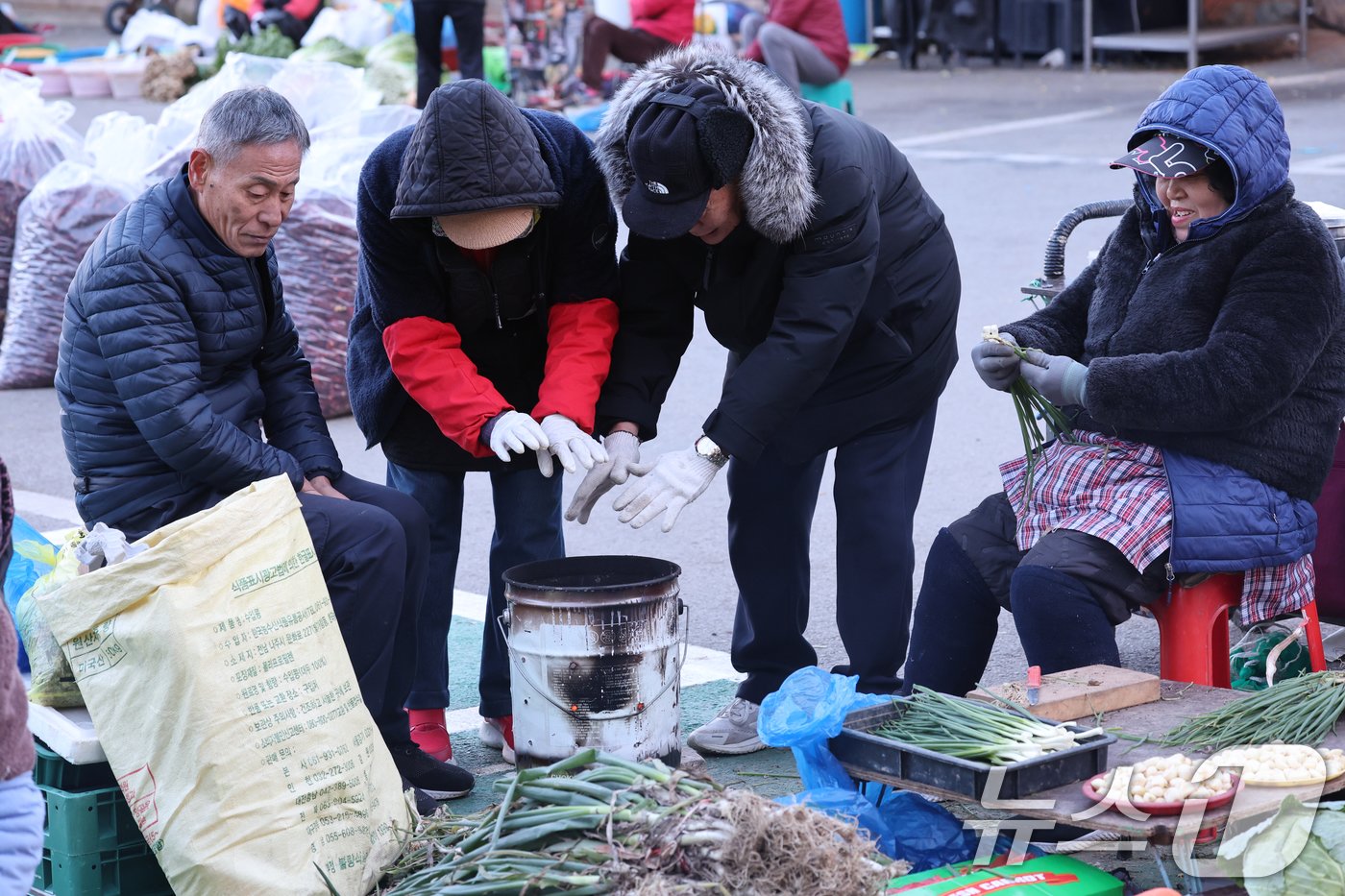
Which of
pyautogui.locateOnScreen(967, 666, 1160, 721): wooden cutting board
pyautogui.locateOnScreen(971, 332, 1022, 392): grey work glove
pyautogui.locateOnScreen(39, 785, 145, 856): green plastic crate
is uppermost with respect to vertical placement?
pyautogui.locateOnScreen(971, 332, 1022, 392): grey work glove

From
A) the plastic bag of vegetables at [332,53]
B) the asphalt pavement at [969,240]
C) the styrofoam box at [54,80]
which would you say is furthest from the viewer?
the styrofoam box at [54,80]

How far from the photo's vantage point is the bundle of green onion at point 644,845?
2.42 meters

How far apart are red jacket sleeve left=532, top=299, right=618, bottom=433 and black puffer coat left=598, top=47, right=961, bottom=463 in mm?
81

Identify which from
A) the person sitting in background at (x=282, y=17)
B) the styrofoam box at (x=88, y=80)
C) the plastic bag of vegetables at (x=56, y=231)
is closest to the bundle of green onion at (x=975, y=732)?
the plastic bag of vegetables at (x=56, y=231)

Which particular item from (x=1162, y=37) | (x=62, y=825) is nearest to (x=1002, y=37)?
(x=1162, y=37)

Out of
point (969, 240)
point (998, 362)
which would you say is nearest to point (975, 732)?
point (998, 362)

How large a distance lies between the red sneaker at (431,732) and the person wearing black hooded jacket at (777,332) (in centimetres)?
58

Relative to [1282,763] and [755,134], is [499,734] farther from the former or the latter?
[1282,763]

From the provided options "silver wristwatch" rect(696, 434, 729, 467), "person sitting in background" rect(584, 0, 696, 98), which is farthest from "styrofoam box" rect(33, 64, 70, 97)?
"silver wristwatch" rect(696, 434, 729, 467)

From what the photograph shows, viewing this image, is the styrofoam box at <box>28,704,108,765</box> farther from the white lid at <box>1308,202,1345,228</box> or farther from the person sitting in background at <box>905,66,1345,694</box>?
the white lid at <box>1308,202,1345,228</box>

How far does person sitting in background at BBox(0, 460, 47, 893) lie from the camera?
2.21 m

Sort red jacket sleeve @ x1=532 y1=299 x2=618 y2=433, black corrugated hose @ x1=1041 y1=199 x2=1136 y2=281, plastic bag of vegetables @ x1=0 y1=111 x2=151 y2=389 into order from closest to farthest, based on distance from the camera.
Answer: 1. red jacket sleeve @ x1=532 y1=299 x2=618 y2=433
2. black corrugated hose @ x1=1041 y1=199 x2=1136 y2=281
3. plastic bag of vegetables @ x1=0 y1=111 x2=151 y2=389

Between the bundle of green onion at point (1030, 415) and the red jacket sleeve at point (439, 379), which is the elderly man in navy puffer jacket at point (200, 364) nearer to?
the red jacket sleeve at point (439, 379)

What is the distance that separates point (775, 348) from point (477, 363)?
74 cm
